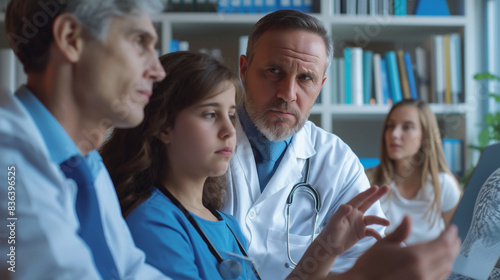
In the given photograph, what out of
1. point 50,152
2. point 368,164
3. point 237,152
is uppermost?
point 50,152

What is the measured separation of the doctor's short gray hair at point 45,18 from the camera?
18.7 inches

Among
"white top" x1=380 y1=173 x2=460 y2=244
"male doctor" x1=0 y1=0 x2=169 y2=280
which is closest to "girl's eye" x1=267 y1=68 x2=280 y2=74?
"male doctor" x1=0 y1=0 x2=169 y2=280

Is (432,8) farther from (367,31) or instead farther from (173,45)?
(173,45)

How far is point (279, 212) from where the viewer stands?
44.2 inches

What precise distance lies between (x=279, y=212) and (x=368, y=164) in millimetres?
1456

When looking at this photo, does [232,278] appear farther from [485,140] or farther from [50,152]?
[485,140]

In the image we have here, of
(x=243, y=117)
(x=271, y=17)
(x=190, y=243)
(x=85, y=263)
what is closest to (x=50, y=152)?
(x=85, y=263)

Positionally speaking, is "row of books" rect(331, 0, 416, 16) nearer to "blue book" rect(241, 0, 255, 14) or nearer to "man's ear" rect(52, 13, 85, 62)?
"blue book" rect(241, 0, 255, 14)

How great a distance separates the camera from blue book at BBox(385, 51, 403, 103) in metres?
2.55

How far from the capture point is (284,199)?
112 cm

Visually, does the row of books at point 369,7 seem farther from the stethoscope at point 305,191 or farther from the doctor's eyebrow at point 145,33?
the doctor's eyebrow at point 145,33

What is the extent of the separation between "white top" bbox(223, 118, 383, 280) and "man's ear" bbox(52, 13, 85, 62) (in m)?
0.68

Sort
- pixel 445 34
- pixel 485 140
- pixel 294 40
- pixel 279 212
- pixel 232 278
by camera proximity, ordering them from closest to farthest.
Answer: pixel 232 278
pixel 279 212
pixel 294 40
pixel 485 140
pixel 445 34

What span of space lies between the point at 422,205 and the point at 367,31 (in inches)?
37.8
